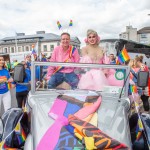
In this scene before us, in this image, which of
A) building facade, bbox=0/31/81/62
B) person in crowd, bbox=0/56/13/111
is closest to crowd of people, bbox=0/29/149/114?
person in crowd, bbox=0/56/13/111

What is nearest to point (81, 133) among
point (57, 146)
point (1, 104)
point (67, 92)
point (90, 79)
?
point (57, 146)

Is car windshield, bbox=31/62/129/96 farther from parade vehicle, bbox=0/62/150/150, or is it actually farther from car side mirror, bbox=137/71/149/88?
car side mirror, bbox=137/71/149/88

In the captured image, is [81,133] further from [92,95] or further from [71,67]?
[71,67]

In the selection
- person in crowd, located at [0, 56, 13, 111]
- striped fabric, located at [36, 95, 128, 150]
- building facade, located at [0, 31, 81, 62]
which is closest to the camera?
striped fabric, located at [36, 95, 128, 150]

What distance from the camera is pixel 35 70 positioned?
347 centimetres

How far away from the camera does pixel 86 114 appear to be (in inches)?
108

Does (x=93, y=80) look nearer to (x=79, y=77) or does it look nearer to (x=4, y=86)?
(x=79, y=77)

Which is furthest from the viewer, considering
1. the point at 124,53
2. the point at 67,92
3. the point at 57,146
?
the point at 124,53

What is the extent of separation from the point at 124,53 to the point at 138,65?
3892 mm

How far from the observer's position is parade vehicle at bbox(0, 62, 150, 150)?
7.84 feet

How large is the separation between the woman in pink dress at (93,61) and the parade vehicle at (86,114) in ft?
0.04

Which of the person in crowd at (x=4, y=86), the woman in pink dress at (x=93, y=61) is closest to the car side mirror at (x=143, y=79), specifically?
the woman in pink dress at (x=93, y=61)

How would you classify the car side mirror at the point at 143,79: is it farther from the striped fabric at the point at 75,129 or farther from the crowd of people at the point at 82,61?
the striped fabric at the point at 75,129

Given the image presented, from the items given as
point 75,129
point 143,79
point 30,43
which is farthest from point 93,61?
point 30,43
